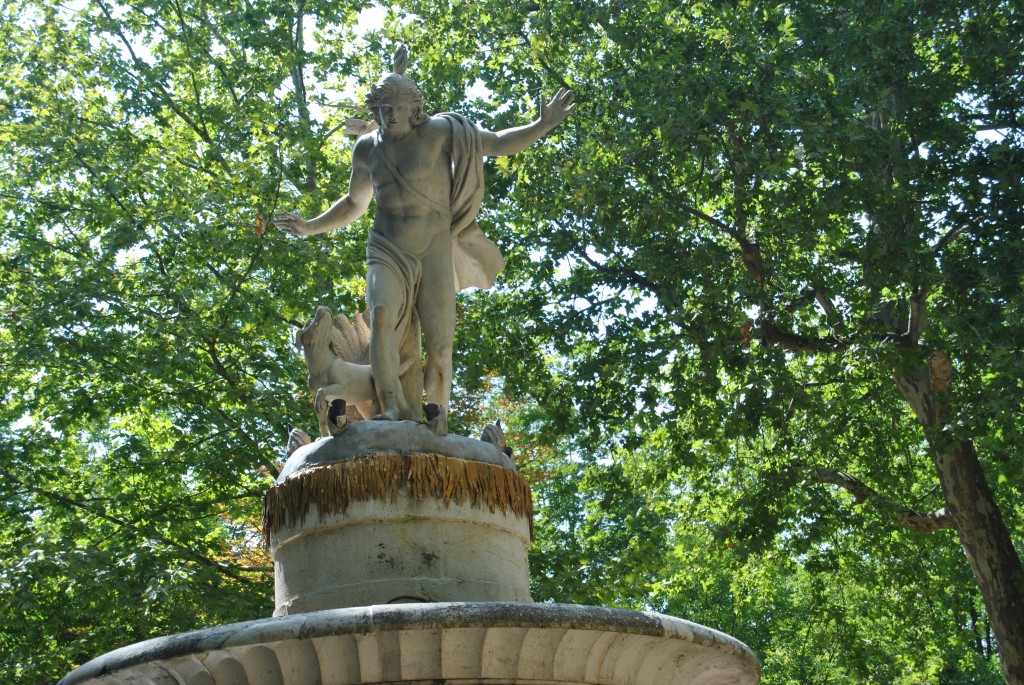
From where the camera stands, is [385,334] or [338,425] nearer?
[338,425]

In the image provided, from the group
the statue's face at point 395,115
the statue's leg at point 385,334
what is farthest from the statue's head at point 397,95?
the statue's leg at point 385,334

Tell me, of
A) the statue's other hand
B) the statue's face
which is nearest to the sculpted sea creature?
the statue's other hand

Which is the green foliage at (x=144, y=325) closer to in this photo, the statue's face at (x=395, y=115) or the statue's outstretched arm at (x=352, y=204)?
the statue's outstretched arm at (x=352, y=204)

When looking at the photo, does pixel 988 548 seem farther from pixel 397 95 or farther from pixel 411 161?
pixel 397 95

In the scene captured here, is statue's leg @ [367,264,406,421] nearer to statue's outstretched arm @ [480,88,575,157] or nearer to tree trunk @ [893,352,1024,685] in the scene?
statue's outstretched arm @ [480,88,575,157]

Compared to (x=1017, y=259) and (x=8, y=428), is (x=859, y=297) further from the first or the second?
(x=8, y=428)

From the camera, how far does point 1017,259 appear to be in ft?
39.5

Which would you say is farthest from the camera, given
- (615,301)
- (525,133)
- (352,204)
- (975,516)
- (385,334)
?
(615,301)

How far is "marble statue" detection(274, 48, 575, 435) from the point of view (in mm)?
6484

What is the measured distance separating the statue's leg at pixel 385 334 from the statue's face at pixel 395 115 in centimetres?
77

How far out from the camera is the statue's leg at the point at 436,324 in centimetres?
657

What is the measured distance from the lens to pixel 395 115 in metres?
6.57

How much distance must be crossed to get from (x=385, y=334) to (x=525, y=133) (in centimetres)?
143

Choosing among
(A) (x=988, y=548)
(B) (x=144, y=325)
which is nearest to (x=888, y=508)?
(A) (x=988, y=548)
